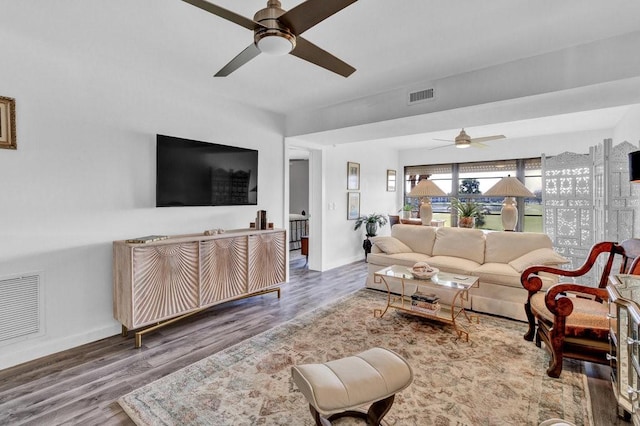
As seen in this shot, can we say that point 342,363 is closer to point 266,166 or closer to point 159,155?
point 159,155

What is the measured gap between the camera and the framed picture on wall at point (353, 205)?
6.42 m

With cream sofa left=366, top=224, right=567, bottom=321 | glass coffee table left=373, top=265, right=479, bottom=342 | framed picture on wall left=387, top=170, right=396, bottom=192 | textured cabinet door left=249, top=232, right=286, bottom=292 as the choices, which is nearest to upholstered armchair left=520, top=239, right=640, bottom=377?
glass coffee table left=373, top=265, right=479, bottom=342

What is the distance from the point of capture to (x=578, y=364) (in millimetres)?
2502

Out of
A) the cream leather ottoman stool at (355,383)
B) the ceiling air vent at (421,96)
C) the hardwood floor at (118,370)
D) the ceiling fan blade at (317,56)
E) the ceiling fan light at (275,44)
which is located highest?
the ceiling air vent at (421,96)

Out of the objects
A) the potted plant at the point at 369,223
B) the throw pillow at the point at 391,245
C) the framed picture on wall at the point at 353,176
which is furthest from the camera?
the potted plant at the point at 369,223

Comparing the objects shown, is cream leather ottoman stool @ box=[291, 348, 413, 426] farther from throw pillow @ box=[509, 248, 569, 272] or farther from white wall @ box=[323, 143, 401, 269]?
white wall @ box=[323, 143, 401, 269]

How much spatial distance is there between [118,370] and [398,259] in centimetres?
331

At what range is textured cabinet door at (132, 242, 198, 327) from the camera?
2.83m

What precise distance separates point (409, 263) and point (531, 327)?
158cm

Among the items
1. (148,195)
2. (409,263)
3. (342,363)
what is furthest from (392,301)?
(148,195)

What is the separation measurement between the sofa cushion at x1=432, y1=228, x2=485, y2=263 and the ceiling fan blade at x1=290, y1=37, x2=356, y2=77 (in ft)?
10.1

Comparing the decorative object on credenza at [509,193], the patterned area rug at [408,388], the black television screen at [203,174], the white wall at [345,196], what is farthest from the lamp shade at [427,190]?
the black television screen at [203,174]

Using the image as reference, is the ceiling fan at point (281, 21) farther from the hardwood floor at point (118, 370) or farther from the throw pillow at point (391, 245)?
the throw pillow at point (391, 245)

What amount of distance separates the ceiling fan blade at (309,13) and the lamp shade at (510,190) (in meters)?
3.02
